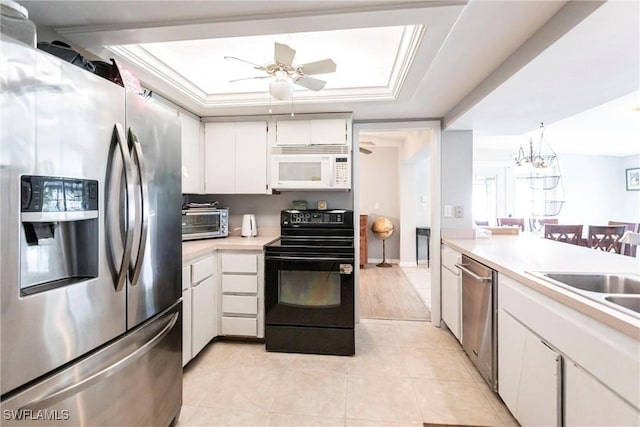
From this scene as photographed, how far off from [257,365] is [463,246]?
1.96 m

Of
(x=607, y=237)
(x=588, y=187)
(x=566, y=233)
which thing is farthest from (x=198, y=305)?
(x=588, y=187)

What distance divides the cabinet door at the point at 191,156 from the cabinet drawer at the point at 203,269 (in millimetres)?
750

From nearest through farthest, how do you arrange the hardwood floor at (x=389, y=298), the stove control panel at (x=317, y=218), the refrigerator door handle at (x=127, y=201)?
the refrigerator door handle at (x=127, y=201) < the stove control panel at (x=317, y=218) < the hardwood floor at (x=389, y=298)

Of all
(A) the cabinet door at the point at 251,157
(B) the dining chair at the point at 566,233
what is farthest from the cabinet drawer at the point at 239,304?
(B) the dining chair at the point at 566,233

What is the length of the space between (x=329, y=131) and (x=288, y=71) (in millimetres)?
1007

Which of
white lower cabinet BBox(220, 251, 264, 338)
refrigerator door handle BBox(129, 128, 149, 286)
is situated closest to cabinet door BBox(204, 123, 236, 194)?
white lower cabinet BBox(220, 251, 264, 338)

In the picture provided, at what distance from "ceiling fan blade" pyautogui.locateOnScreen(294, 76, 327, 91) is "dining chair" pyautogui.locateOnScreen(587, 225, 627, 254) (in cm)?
407

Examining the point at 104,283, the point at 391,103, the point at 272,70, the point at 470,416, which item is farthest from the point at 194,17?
the point at 470,416

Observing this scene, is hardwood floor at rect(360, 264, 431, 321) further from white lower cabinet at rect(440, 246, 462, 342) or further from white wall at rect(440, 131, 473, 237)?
white wall at rect(440, 131, 473, 237)

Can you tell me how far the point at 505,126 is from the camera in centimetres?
289

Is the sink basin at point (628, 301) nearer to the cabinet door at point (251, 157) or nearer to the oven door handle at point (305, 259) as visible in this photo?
the oven door handle at point (305, 259)

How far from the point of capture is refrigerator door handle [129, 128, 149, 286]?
1272mm

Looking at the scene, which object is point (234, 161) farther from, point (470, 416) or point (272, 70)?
point (470, 416)

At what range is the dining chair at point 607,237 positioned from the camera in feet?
12.4
